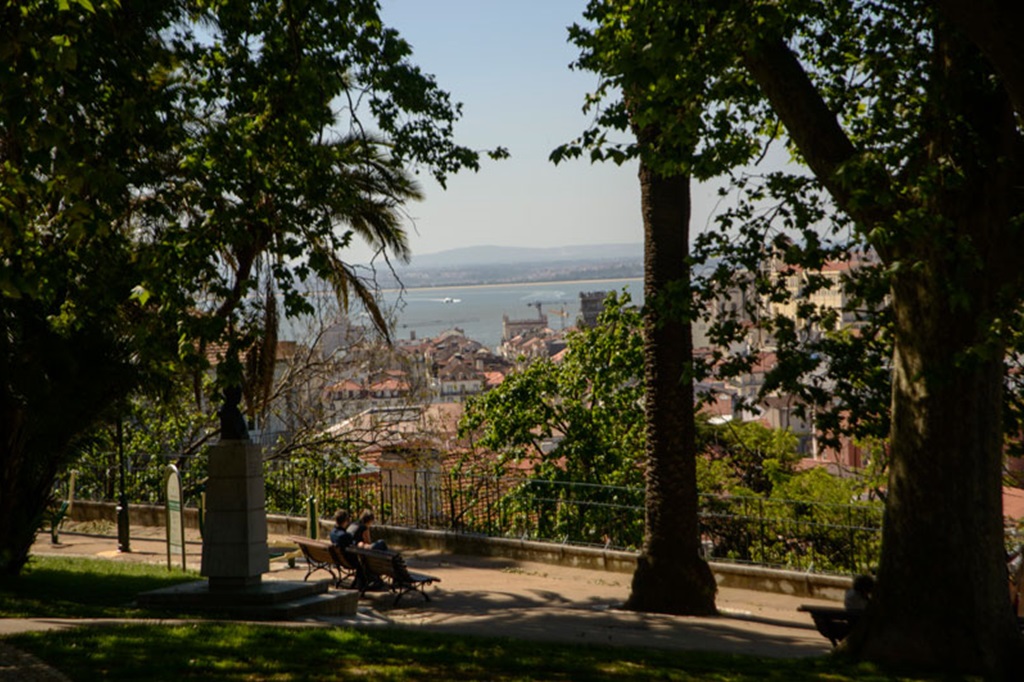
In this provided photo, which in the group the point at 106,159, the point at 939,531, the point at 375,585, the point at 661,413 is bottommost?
the point at 375,585

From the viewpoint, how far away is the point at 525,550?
58.1 ft

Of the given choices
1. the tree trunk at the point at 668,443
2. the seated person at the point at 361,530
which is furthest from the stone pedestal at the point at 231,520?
the tree trunk at the point at 668,443

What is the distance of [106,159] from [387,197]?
9091 millimetres

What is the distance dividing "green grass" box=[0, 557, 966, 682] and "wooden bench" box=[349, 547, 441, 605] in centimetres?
280

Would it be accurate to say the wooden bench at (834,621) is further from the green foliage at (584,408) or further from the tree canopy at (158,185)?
the green foliage at (584,408)

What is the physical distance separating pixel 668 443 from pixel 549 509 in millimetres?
5483

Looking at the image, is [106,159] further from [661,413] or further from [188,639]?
[661,413]

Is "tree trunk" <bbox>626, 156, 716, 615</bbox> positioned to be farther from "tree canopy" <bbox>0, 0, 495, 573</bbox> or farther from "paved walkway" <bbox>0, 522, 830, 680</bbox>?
"tree canopy" <bbox>0, 0, 495, 573</bbox>

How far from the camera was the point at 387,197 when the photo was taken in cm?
1939

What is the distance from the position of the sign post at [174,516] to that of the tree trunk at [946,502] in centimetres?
1050

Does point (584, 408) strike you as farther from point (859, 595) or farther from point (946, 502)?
point (946, 502)

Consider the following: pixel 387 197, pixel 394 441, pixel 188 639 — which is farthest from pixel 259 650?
pixel 394 441

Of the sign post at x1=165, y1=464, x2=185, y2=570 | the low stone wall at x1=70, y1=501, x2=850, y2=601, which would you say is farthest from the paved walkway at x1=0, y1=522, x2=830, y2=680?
the sign post at x1=165, y1=464, x2=185, y2=570

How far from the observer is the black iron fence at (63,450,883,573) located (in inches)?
631
